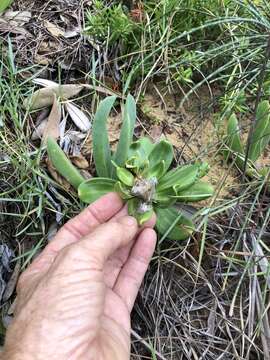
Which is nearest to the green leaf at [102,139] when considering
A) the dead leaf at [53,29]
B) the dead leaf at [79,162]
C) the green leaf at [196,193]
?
the dead leaf at [79,162]

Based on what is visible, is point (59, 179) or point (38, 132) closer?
point (59, 179)

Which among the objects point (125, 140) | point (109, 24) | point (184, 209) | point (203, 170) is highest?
point (109, 24)

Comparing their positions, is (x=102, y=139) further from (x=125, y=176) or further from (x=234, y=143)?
(x=234, y=143)

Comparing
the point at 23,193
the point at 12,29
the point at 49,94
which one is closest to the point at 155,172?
the point at 23,193

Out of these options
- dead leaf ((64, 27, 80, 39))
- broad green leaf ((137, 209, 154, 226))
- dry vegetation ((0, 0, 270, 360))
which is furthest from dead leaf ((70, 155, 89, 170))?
dead leaf ((64, 27, 80, 39))

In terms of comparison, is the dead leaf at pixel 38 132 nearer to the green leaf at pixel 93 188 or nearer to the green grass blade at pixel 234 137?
the green leaf at pixel 93 188

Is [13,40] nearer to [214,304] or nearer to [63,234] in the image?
[63,234]
